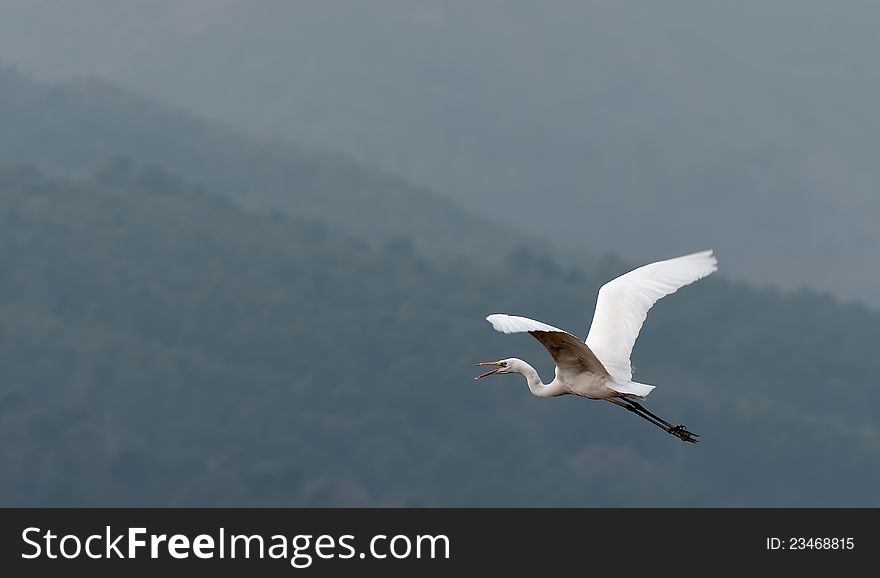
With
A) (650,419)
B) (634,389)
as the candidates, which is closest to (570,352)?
(634,389)

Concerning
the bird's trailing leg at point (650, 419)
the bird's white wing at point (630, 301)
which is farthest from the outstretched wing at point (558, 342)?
the bird's trailing leg at point (650, 419)

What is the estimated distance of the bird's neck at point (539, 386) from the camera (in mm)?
36006

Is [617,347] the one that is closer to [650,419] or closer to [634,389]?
[650,419]

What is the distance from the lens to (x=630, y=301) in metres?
37.0

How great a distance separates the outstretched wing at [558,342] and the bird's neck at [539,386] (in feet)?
1.81

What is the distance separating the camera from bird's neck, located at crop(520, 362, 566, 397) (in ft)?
118

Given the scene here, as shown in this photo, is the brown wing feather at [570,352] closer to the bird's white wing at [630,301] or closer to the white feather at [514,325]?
the white feather at [514,325]

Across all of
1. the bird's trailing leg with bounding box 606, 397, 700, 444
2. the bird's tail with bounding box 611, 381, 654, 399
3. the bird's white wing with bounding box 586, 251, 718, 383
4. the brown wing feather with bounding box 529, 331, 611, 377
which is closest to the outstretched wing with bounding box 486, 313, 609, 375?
the brown wing feather with bounding box 529, 331, 611, 377

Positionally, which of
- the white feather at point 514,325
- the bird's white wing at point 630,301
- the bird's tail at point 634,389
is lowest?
the white feather at point 514,325

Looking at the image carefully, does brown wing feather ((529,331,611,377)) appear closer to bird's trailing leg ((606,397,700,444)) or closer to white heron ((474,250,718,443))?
white heron ((474,250,718,443))
